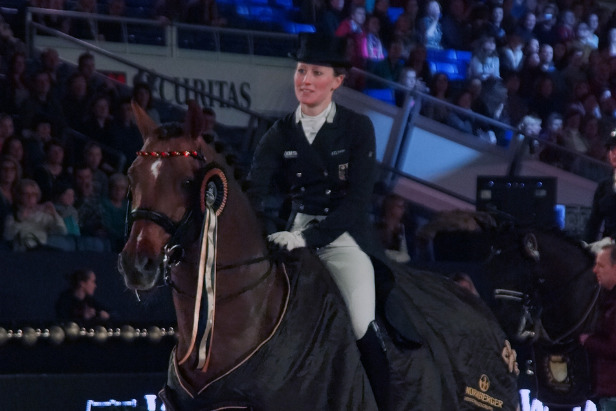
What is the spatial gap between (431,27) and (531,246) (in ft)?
25.3

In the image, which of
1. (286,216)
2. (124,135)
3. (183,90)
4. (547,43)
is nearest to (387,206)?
(124,135)

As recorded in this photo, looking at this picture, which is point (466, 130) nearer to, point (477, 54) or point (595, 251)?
point (477, 54)

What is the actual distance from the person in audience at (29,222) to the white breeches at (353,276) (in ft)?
12.0

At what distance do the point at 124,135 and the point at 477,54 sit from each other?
5761 millimetres

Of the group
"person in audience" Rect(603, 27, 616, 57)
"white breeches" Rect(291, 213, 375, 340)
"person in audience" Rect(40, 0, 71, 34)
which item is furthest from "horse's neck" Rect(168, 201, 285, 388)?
"person in audience" Rect(603, 27, 616, 57)

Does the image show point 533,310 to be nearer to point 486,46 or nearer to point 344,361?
point 344,361

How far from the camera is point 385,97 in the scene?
12.2m

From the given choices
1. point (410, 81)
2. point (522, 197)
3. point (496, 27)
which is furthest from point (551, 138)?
point (522, 197)

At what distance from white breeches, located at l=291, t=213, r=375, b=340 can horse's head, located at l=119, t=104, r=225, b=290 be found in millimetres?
744

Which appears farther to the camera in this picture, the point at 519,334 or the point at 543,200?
the point at 543,200

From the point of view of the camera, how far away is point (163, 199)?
4.31m

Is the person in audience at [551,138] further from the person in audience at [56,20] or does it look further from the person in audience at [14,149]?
the person in audience at [14,149]

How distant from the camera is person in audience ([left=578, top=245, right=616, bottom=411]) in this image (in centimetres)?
643

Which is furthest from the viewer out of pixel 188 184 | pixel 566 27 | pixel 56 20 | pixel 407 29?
pixel 566 27
